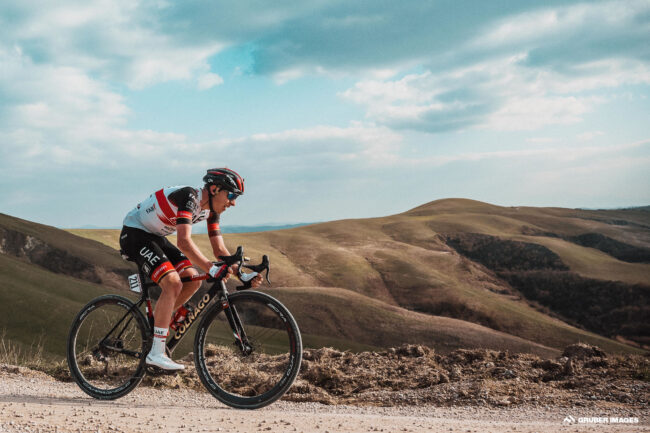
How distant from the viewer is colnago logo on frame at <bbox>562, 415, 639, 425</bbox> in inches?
221

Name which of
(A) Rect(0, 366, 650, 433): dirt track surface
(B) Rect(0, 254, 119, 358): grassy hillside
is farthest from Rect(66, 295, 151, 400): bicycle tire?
(B) Rect(0, 254, 119, 358): grassy hillside

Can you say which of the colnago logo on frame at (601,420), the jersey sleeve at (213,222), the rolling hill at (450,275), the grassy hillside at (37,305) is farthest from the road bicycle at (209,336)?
the rolling hill at (450,275)

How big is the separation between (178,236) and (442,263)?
185 ft

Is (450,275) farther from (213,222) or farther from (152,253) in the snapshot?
(152,253)

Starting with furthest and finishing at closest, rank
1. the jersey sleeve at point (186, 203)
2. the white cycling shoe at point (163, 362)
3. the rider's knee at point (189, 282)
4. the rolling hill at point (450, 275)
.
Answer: the rolling hill at point (450, 275)
the rider's knee at point (189, 282)
the white cycling shoe at point (163, 362)
the jersey sleeve at point (186, 203)

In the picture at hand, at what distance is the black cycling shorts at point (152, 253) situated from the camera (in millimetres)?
5820

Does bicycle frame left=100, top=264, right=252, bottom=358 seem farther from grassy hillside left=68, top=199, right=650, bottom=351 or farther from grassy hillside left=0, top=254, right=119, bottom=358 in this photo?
grassy hillside left=68, top=199, right=650, bottom=351

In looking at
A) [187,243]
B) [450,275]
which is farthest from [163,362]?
[450,275]

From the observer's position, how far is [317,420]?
16.9ft

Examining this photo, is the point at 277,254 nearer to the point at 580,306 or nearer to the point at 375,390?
the point at 580,306

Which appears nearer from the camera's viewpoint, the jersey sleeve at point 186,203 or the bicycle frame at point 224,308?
the jersey sleeve at point 186,203

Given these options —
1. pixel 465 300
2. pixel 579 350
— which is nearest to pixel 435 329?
pixel 465 300

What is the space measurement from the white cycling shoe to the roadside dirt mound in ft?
4.90

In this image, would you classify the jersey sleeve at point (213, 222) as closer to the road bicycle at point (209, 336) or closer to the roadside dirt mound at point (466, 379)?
the road bicycle at point (209, 336)
